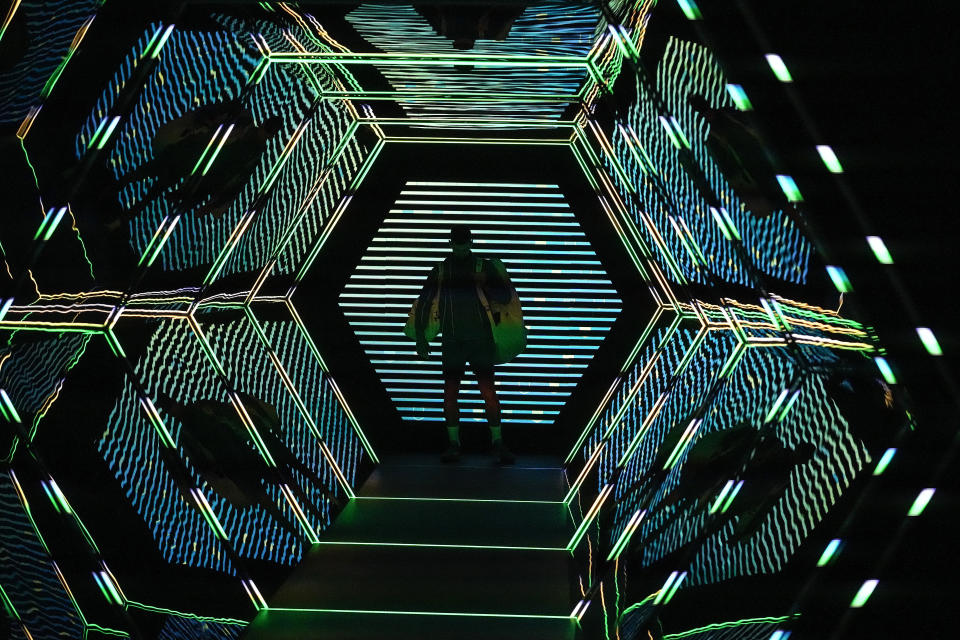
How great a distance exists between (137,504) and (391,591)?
3.03ft

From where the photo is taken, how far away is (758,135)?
1676 millimetres

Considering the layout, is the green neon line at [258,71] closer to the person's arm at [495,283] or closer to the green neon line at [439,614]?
the green neon line at [439,614]

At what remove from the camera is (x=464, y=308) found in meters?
4.39

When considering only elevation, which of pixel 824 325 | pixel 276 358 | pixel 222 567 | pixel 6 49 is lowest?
pixel 824 325

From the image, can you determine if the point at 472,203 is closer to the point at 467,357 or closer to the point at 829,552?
the point at 467,357

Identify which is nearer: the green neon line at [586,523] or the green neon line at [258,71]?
the green neon line at [258,71]

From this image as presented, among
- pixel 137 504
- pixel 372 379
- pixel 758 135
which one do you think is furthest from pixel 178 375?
pixel 372 379

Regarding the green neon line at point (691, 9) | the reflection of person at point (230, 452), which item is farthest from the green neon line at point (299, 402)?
the green neon line at point (691, 9)

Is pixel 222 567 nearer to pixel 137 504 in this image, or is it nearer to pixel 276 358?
pixel 137 504

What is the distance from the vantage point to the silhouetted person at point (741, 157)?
5.76 feet

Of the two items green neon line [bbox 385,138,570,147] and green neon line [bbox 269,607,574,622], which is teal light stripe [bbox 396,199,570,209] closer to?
green neon line [bbox 385,138,570,147]

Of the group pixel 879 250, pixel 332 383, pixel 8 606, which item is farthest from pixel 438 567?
pixel 879 250

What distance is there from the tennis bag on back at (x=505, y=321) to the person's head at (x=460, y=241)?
0.10 metres

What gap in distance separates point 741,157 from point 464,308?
257cm
